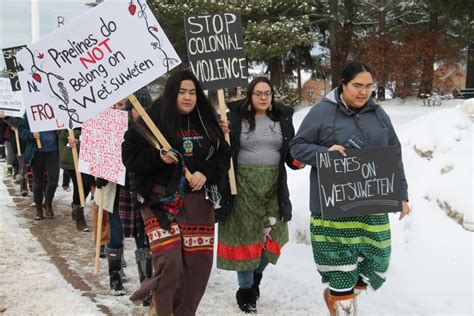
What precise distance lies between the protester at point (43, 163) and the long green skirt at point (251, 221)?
15.2 feet

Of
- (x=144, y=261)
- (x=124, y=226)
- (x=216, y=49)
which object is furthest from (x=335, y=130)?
(x=144, y=261)

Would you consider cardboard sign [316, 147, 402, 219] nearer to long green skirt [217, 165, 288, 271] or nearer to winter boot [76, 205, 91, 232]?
long green skirt [217, 165, 288, 271]

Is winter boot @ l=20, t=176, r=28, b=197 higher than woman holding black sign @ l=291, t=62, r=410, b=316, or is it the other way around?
woman holding black sign @ l=291, t=62, r=410, b=316

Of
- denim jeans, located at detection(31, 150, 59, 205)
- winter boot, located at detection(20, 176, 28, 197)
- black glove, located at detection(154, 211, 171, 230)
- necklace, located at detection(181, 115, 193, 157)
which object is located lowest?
winter boot, located at detection(20, 176, 28, 197)

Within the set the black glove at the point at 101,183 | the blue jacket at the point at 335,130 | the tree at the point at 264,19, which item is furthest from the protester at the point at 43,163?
the tree at the point at 264,19

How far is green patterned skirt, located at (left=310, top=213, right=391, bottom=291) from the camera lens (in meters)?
3.64

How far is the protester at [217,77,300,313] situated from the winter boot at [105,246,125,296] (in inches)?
39.5

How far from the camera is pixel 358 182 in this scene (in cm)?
359

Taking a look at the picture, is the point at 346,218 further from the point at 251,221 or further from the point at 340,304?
the point at 251,221

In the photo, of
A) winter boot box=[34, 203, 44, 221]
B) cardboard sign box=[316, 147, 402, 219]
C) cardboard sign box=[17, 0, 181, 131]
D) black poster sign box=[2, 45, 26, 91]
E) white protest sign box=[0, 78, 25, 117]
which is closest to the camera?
cardboard sign box=[316, 147, 402, 219]

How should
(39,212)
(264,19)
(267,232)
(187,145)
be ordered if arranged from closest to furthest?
1. (187,145)
2. (267,232)
3. (39,212)
4. (264,19)

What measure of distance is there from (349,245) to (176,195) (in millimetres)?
1226

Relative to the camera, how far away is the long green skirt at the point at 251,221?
4.46m

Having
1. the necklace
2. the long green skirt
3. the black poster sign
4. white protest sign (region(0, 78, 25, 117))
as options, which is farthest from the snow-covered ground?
white protest sign (region(0, 78, 25, 117))
